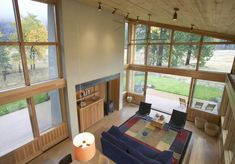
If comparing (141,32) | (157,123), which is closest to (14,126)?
(157,123)

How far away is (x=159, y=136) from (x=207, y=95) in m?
3.26

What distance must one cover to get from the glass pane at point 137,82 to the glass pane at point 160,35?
2.07m

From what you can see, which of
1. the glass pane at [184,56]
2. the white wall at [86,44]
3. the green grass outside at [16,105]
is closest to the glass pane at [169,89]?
the glass pane at [184,56]

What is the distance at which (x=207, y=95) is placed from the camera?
6719mm

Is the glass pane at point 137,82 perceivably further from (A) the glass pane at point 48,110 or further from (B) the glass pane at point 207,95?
Answer: (A) the glass pane at point 48,110

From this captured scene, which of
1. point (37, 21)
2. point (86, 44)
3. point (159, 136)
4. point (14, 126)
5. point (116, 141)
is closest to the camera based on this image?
point (37, 21)

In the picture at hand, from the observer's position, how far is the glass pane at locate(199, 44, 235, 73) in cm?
586

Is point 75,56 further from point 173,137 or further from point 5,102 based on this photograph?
point 173,137

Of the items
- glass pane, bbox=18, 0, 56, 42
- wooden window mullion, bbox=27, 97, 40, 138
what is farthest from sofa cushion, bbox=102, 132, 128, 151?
→ glass pane, bbox=18, 0, 56, 42

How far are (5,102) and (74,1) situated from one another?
3.68 m

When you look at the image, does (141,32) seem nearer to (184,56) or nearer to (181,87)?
(184,56)

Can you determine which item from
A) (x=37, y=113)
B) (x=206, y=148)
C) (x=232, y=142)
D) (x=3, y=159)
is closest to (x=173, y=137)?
(x=206, y=148)

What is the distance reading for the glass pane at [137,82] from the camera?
8.59 metres

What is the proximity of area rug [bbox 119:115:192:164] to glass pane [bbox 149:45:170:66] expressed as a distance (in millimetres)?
3221
